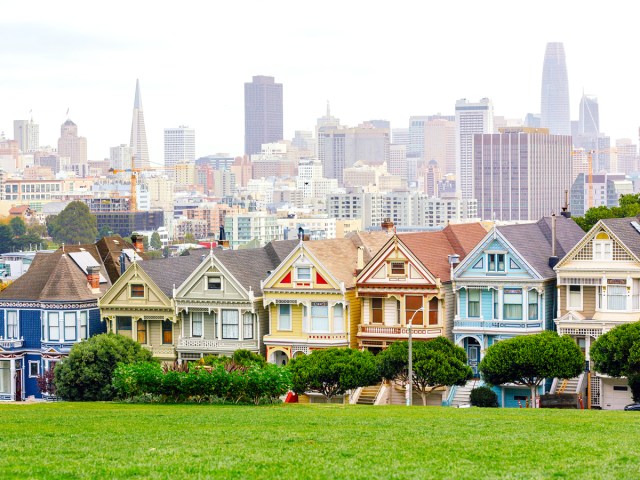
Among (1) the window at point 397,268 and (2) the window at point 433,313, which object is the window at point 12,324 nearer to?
(1) the window at point 397,268

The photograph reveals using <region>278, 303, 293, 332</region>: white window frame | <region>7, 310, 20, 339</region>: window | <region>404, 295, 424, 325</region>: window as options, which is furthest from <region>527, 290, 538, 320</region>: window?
<region>7, 310, 20, 339</region>: window

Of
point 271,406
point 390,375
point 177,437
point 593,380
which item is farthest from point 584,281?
point 177,437

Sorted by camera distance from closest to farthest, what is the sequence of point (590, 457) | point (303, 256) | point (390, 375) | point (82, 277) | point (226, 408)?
point (590, 457) < point (226, 408) < point (390, 375) < point (303, 256) < point (82, 277)

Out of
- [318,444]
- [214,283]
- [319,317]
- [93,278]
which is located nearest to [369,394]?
[319,317]

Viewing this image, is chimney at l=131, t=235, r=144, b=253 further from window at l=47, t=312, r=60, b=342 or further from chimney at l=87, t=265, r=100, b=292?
window at l=47, t=312, r=60, b=342

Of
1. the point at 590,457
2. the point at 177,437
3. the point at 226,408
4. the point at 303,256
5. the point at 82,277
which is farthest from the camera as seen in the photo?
the point at 82,277

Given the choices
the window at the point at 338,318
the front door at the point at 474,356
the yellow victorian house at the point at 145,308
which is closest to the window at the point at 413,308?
the front door at the point at 474,356

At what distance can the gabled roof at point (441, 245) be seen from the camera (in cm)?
5894

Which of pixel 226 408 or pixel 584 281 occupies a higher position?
pixel 584 281

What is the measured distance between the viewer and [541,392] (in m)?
55.8

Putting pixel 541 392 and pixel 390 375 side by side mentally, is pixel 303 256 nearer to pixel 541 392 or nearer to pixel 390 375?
pixel 390 375

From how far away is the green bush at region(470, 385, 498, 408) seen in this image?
54.5 m

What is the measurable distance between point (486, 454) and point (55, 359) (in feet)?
119

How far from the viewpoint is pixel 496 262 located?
57.2 m
